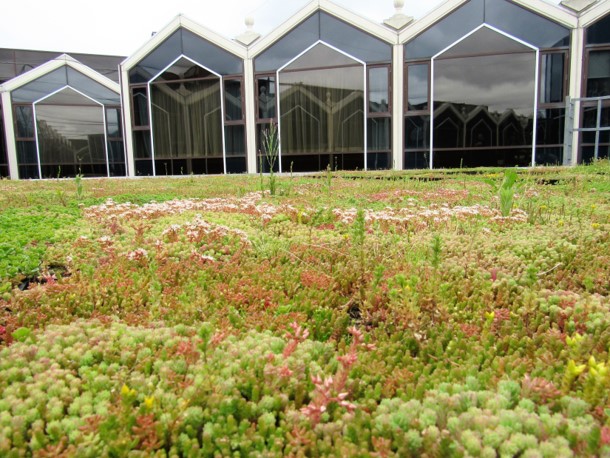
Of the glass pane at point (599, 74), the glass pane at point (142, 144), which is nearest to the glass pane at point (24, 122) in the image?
the glass pane at point (142, 144)

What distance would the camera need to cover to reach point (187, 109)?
2211 centimetres

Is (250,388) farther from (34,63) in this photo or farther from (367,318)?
(34,63)

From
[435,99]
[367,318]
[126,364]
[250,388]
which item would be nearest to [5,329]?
[126,364]

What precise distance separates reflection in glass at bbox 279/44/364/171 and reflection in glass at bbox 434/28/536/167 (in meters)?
3.44

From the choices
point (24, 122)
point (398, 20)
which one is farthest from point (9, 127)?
point (398, 20)

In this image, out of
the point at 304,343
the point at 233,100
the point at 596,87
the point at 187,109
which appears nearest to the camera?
the point at 304,343

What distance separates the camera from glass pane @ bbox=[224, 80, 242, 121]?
21.4m

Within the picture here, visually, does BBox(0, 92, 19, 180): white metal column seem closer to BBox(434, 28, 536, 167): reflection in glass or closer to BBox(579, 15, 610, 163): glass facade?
BBox(434, 28, 536, 167): reflection in glass

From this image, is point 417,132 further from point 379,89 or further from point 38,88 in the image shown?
point 38,88

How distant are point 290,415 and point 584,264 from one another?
324 centimetres

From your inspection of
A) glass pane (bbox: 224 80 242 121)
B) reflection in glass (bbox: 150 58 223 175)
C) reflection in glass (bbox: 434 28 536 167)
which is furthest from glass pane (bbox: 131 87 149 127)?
reflection in glass (bbox: 434 28 536 167)

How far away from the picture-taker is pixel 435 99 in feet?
63.6

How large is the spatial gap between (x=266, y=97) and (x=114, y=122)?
9903 millimetres

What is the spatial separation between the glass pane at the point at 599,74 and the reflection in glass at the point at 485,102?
6.77ft
